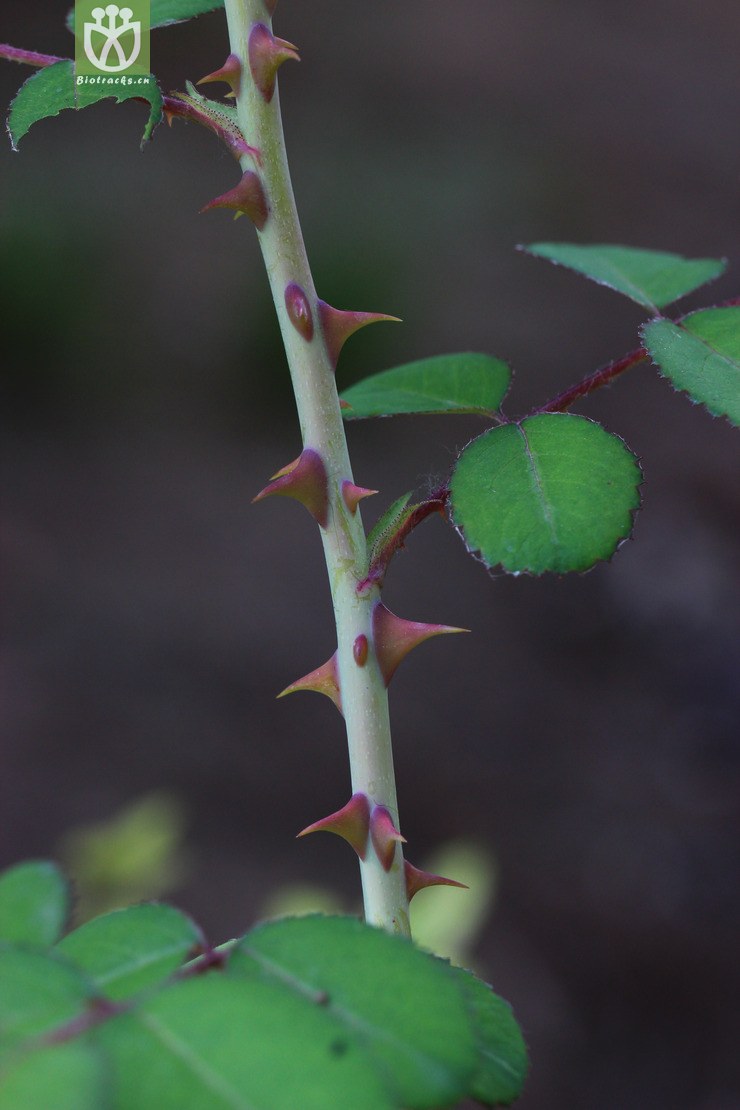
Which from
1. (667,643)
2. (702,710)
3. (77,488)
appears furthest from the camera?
(77,488)

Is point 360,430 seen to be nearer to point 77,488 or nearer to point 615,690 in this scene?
point 77,488

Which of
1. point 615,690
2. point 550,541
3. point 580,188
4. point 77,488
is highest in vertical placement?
point 580,188

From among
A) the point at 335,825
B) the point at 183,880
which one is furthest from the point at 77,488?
the point at 335,825

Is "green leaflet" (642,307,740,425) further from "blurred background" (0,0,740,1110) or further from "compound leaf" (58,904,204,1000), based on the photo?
"blurred background" (0,0,740,1110)

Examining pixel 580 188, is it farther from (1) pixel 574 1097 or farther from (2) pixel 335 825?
(2) pixel 335 825

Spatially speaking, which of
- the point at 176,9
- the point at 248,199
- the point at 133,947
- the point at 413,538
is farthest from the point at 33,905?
the point at 413,538

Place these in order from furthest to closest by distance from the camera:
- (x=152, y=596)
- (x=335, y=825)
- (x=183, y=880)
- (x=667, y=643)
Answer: (x=152, y=596), (x=667, y=643), (x=183, y=880), (x=335, y=825)

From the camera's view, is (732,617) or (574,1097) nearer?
(574,1097)

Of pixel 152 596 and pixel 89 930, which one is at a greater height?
pixel 152 596

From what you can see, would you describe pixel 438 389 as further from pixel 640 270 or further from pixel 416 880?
pixel 416 880
